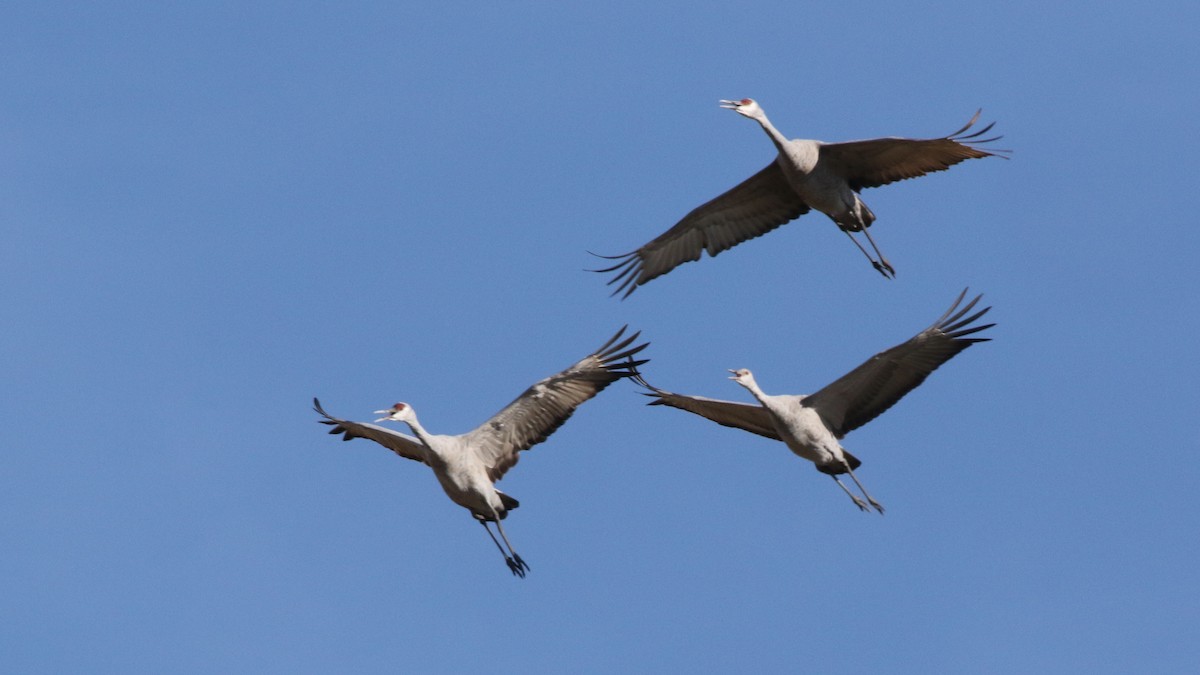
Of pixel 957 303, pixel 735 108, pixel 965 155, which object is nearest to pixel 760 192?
pixel 735 108

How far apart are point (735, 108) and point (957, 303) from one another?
4066 millimetres

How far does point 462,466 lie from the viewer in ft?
64.7

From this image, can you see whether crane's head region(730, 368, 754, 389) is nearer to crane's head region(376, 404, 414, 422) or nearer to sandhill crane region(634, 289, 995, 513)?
sandhill crane region(634, 289, 995, 513)

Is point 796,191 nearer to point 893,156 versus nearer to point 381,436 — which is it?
point 893,156

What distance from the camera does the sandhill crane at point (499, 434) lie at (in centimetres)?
1975

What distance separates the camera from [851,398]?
20.0m

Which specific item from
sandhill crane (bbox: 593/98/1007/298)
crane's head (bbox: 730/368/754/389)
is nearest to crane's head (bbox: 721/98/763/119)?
sandhill crane (bbox: 593/98/1007/298)

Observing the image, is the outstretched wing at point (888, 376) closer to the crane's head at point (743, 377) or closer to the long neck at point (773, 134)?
the crane's head at point (743, 377)

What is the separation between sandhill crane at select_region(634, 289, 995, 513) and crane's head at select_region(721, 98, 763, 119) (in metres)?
3.16

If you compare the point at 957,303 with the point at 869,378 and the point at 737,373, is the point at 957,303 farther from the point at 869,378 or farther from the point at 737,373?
the point at 737,373

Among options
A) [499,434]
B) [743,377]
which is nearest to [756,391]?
[743,377]

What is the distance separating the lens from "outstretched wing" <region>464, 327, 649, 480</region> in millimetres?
20156

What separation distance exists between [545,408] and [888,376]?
3.57 m

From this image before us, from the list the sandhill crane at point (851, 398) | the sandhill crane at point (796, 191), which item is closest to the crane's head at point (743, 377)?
the sandhill crane at point (851, 398)
